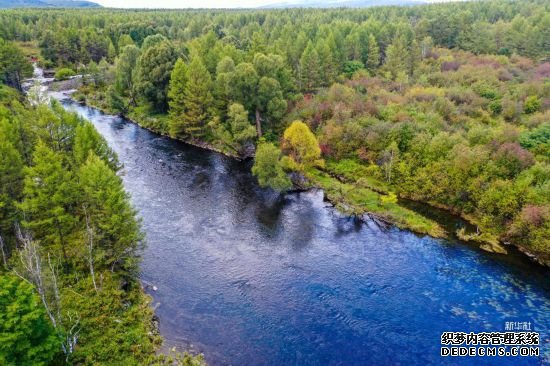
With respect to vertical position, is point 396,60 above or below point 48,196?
above

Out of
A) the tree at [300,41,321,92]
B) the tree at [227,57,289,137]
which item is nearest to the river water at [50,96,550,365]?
the tree at [227,57,289,137]

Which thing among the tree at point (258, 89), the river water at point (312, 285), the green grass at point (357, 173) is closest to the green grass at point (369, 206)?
the green grass at point (357, 173)

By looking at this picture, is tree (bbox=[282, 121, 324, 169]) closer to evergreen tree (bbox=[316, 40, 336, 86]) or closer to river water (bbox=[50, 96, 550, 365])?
river water (bbox=[50, 96, 550, 365])

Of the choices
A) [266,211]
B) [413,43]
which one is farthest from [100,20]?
[266,211]

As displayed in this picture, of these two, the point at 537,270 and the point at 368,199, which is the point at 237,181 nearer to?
the point at 368,199

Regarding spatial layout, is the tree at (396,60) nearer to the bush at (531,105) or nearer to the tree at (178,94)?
the bush at (531,105)


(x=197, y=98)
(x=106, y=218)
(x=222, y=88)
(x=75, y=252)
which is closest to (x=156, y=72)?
(x=197, y=98)

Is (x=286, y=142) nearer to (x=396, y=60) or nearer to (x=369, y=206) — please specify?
(x=369, y=206)
